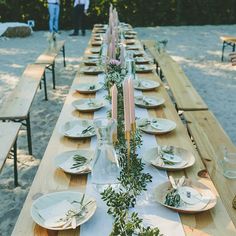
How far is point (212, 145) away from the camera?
9.39ft

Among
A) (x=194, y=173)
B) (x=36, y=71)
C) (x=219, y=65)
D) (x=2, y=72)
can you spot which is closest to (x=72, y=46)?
(x=2, y=72)

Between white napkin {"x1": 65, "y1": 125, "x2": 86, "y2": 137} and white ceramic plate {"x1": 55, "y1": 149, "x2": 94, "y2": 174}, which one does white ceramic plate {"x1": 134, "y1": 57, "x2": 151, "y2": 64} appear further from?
white ceramic plate {"x1": 55, "y1": 149, "x2": 94, "y2": 174}

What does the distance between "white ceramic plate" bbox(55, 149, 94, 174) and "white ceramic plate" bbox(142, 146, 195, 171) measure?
0.99 ft

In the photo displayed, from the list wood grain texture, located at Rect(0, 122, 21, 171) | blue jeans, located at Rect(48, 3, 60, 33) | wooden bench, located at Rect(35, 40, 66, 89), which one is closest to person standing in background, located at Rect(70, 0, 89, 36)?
blue jeans, located at Rect(48, 3, 60, 33)

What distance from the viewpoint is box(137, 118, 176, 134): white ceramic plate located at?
2.77m

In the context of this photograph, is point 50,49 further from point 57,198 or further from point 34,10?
point 34,10

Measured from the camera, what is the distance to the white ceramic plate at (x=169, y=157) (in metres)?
2.27

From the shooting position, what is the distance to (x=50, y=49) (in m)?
6.99

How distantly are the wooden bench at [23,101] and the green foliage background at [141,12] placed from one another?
8.45 m

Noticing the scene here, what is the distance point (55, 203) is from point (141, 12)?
12.8 metres

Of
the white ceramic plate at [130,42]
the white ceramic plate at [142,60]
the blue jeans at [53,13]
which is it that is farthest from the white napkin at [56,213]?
the blue jeans at [53,13]

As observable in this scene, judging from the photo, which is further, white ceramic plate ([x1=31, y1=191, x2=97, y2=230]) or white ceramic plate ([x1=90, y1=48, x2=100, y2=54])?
white ceramic plate ([x1=90, y1=48, x2=100, y2=54])

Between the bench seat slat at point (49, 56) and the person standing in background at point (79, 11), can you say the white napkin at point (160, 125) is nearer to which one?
the bench seat slat at point (49, 56)

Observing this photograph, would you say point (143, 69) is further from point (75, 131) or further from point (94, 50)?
point (75, 131)
